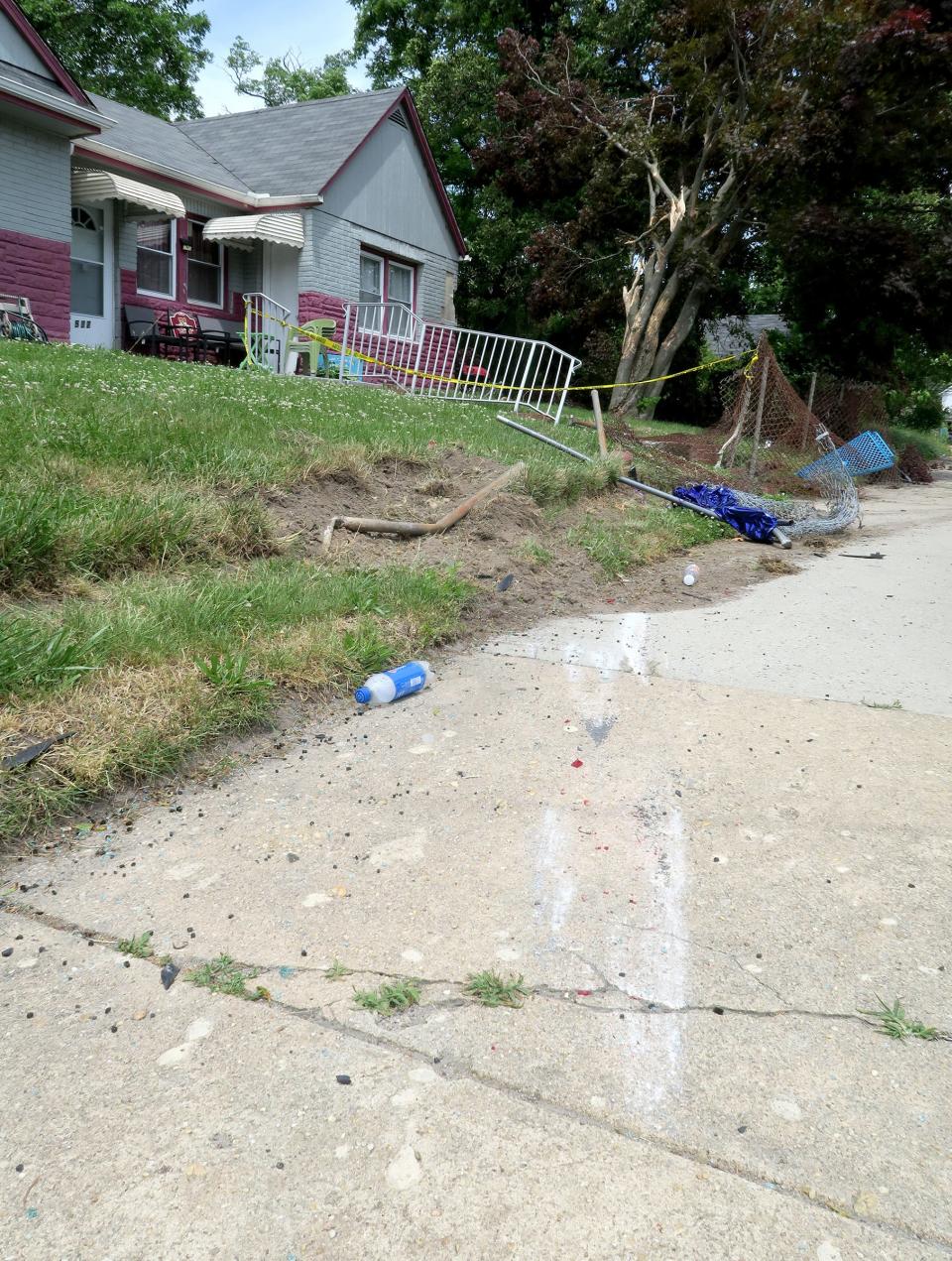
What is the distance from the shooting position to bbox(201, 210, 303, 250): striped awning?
1700 cm

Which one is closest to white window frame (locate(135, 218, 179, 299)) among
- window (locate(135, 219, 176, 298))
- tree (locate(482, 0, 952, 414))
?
window (locate(135, 219, 176, 298))

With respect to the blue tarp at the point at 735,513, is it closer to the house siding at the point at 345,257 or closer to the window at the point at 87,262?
the window at the point at 87,262

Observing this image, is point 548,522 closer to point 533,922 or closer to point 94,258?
point 533,922

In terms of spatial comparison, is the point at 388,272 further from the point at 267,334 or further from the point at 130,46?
the point at 130,46

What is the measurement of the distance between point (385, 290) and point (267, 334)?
4.14 meters

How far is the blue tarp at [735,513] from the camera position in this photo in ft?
29.0

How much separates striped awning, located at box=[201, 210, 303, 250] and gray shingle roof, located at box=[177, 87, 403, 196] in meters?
0.90

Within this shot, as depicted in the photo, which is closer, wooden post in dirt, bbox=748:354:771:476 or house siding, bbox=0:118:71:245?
wooden post in dirt, bbox=748:354:771:476

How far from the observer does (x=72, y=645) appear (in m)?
3.52

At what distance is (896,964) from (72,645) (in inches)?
116

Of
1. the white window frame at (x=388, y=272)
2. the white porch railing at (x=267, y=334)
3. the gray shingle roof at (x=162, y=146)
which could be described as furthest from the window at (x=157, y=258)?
the white window frame at (x=388, y=272)

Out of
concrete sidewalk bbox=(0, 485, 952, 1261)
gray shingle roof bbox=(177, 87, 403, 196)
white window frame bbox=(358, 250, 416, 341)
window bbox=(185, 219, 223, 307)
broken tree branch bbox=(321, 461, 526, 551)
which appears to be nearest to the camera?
concrete sidewalk bbox=(0, 485, 952, 1261)

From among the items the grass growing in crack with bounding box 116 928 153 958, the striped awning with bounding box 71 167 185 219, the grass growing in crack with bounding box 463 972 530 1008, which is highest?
the striped awning with bounding box 71 167 185 219

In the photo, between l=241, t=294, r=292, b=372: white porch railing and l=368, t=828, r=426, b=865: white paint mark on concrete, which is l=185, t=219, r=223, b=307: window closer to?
l=241, t=294, r=292, b=372: white porch railing
